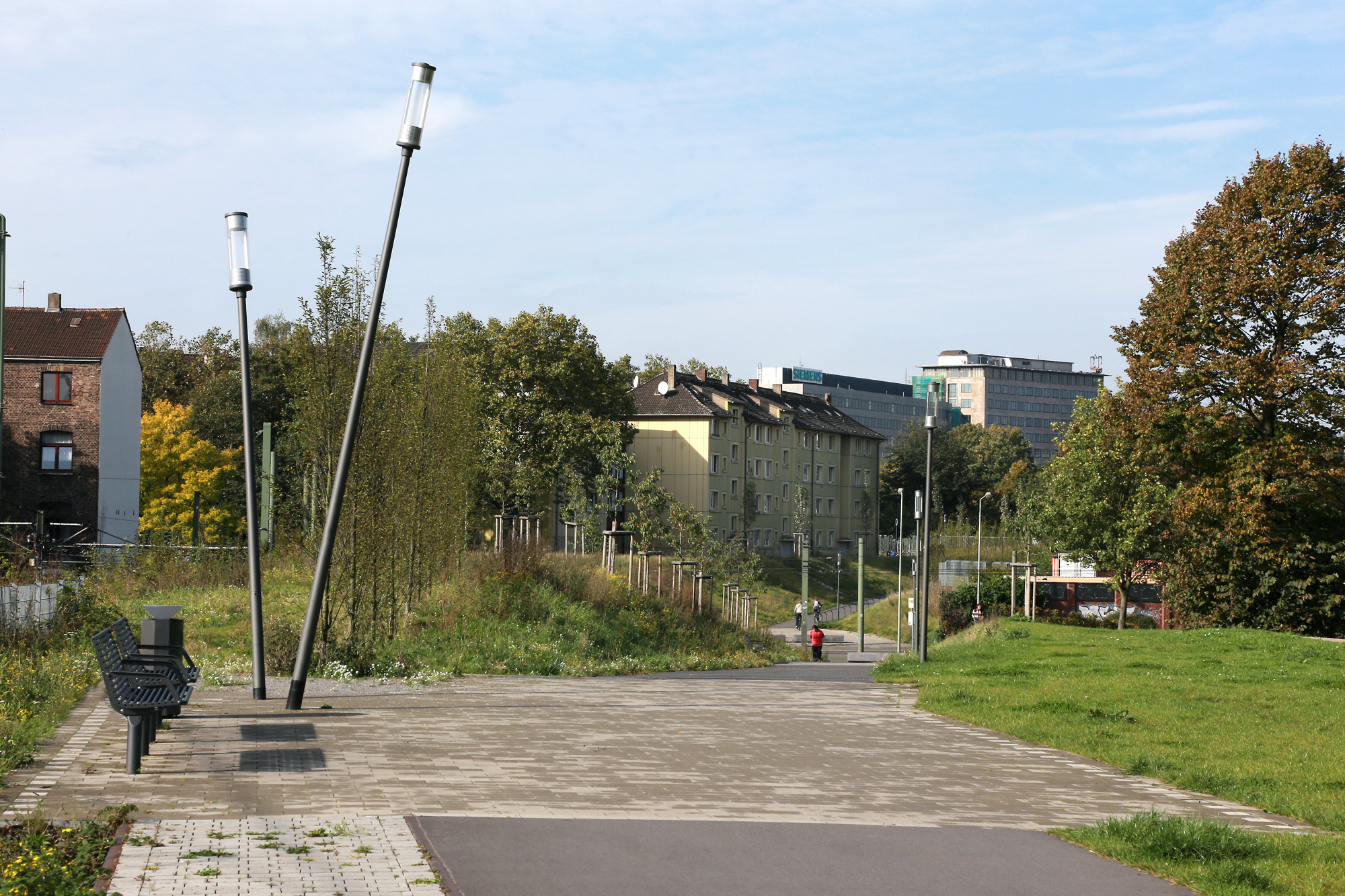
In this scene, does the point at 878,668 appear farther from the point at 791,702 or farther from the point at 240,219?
the point at 240,219

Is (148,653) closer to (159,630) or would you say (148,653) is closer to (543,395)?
(159,630)

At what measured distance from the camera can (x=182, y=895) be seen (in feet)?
17.3

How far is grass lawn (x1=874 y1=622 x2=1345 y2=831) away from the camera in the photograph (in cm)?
982

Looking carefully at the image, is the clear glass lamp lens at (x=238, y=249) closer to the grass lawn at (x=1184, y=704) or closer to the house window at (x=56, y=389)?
the grass lawn at (x=1184, y=704)

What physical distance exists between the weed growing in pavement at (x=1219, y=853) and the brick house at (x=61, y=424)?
49.8 metres

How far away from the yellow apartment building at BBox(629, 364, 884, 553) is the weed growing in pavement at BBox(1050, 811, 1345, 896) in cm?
6711

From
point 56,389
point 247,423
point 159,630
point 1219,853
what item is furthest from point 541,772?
point 56,389

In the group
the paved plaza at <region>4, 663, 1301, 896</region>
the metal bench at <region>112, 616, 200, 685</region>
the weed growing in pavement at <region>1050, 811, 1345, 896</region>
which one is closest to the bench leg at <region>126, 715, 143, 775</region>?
the paved plaza at <region>4, 663, 1301, 896</region>

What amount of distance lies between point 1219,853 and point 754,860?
2724 millimetres

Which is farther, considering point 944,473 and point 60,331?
point 944,473

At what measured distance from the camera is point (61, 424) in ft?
168

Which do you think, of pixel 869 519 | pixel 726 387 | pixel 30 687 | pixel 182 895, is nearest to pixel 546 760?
pixel 182 895

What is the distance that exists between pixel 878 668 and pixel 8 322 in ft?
150

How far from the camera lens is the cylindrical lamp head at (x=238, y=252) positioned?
13.8 m
